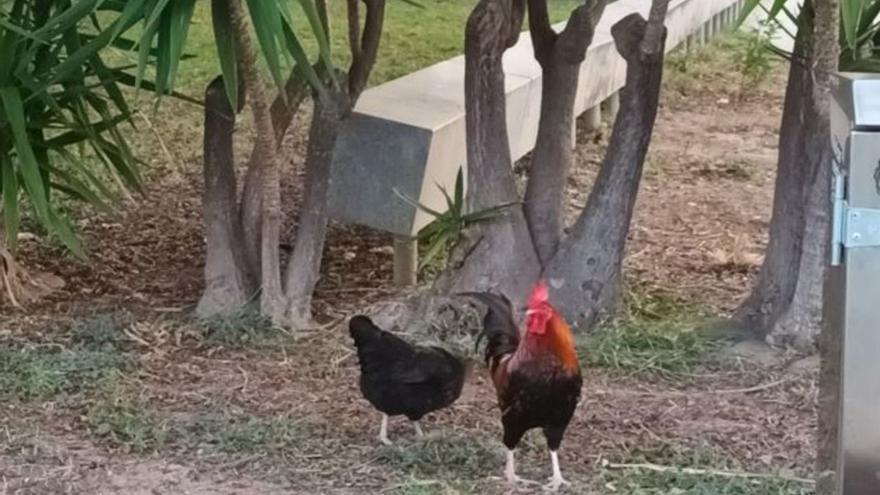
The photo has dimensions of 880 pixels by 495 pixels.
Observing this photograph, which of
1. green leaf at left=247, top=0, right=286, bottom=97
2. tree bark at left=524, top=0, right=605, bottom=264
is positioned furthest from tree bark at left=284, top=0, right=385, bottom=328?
green leaf at left=247, top=0, right=286, bottom=97

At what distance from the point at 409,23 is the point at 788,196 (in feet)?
24.3

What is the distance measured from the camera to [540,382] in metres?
4.07

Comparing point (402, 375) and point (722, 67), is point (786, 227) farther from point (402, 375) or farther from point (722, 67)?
point (722, 67)

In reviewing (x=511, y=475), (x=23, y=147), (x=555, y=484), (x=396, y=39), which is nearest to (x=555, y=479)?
(x=555, y=484)

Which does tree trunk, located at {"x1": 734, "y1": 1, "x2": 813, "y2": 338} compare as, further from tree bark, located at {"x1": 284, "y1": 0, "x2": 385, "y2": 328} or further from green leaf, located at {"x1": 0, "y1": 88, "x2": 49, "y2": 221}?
green leaf, located at {"x1": 0, "y1": 88, "x2": 49, "y2": 221}

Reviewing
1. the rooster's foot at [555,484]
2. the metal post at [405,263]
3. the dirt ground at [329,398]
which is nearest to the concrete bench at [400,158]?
the metal post at [405,263]

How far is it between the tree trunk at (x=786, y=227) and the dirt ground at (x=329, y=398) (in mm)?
266

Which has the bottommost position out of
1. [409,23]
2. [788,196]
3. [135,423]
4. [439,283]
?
[135,423]

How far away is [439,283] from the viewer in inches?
224

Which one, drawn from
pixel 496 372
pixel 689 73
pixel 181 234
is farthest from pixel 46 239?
pixel 689 73

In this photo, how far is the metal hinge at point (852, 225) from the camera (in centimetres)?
216

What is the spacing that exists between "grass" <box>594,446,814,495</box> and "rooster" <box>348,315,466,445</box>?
0.54m

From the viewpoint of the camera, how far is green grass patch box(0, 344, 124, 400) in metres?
4.95

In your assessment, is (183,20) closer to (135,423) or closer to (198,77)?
(135,423)
